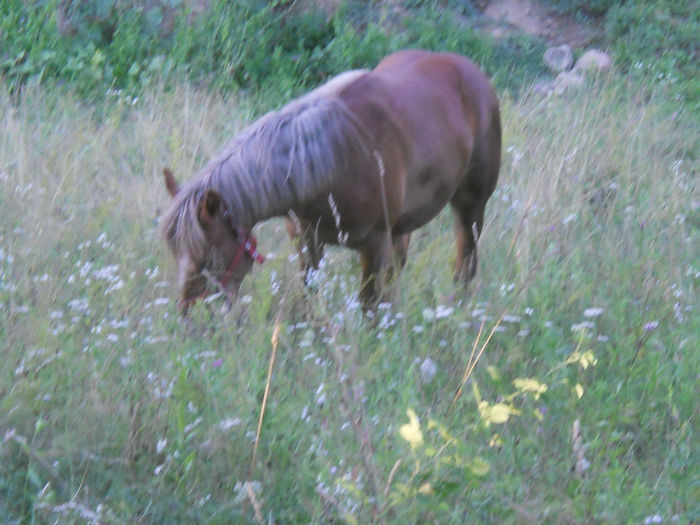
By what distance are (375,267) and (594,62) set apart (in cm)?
484

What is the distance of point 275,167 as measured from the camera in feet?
Answer: 11.6

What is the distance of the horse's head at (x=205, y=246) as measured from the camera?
11.1 feet

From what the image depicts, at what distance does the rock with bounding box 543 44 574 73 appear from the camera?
8.02m

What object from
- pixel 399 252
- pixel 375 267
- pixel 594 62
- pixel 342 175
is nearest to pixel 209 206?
pixel 342 175

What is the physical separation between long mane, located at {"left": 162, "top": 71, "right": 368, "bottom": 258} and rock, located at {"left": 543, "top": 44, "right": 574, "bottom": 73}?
484 cm

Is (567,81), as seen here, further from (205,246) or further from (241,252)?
(205,246)

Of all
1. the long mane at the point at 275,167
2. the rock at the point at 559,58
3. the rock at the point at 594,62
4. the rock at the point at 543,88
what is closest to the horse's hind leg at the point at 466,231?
the long mane at the point at 275,167

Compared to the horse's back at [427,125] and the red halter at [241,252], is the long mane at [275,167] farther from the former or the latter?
the horse's back at [427,125]

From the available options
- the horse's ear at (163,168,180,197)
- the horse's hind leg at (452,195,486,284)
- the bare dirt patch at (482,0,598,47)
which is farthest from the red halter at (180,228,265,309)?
the bare dirt patch at (482,0,598,47)

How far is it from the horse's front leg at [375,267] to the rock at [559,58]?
4.75m

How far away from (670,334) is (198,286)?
213cm

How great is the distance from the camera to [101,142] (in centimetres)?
552

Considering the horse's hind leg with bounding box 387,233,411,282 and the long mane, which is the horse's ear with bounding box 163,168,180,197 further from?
the horse's hind leg with bounding box 387,233,411,282

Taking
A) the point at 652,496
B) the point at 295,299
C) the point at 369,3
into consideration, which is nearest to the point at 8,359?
the point at 295,299
